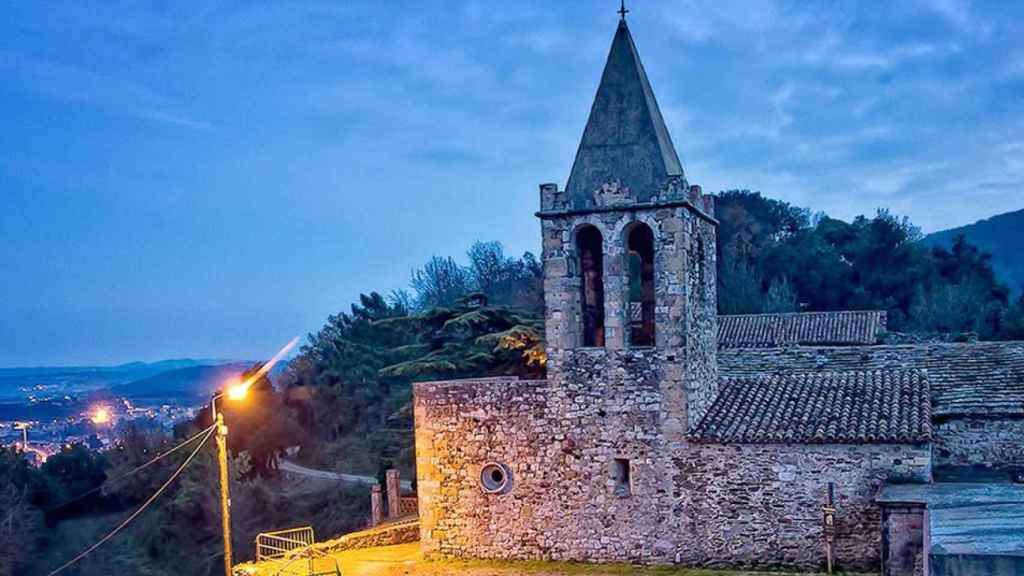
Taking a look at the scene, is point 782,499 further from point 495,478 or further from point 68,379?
point 68,379

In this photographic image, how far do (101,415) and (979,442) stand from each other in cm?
5169

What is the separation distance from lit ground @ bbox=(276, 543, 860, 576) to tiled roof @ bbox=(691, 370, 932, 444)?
230cm

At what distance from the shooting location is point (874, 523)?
13664 millimetres

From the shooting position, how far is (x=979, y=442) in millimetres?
14578

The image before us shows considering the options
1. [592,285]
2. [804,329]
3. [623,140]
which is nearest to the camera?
[623,140]

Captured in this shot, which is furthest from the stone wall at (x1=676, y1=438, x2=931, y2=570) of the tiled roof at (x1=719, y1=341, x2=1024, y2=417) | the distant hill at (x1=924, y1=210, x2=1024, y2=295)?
the distant hill at (x1=924, y1=210, x2=1024, y2=295)

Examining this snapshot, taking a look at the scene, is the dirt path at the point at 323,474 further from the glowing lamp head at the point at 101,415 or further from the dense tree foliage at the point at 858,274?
the dense tree foliage at the point at 858,274

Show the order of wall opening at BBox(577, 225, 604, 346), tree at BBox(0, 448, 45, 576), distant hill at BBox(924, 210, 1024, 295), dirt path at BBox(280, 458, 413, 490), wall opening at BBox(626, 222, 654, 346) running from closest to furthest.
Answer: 1. wall opening at BBox(577, 225, 604, 346)
2. wall opening at BBox(626, 222, 654, 346)
3. tree at BBox(0, 448, 45, 576)
4. dirt path at BBox(280, 458, 413, 490)
5. distant hill at BBox(924, 210, 1024, 295)

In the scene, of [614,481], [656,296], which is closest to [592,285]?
[656,296]

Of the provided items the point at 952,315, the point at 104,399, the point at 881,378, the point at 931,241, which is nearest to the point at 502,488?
the point at 881,378

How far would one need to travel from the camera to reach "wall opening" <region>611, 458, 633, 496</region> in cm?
1520

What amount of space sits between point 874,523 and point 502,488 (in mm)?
6270

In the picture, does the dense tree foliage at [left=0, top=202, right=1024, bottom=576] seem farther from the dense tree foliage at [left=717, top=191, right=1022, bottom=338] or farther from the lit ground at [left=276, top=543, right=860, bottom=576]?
the lit ground at [left=276, top=543, right=860, bottom=576]

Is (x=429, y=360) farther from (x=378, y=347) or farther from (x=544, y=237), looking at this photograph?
(x=378, y=347)
